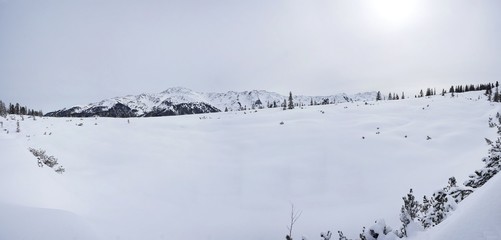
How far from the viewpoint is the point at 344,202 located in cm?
1077

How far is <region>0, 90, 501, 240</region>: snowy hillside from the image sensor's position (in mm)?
7508

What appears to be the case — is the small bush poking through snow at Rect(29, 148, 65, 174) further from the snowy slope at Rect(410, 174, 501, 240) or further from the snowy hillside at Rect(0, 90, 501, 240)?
the snowy slope at Rect(410, 174, 501, 240)

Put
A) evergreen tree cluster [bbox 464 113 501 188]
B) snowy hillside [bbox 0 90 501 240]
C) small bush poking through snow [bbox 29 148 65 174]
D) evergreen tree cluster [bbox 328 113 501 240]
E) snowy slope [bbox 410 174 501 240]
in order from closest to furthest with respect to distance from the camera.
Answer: snowy slope [bbox 410 174 501 240]
evergreen tree cluster [bbox 328 113 501 240]
evergreen tree cluster [bbox 464 113 501 188]
snowy hillside [bbox 0 90 501 240]
small bush poking through snow [bbox 29 148 65 174]

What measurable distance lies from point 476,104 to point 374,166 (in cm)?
1645

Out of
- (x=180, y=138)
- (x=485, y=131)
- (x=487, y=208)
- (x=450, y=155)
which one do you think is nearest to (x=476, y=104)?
(x=485, y=131)

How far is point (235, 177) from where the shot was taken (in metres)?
12.8

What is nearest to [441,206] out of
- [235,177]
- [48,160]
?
[235,177]

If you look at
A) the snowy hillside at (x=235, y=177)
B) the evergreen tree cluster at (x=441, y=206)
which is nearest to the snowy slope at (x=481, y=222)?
the snowy hillside at (x=235, y=177)

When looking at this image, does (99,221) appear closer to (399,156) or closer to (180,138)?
(180,138)

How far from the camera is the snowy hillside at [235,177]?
7508 millimetres

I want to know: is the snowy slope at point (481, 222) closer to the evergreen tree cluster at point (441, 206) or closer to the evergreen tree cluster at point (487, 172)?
the evergreen tree cluster at point (441, 206)

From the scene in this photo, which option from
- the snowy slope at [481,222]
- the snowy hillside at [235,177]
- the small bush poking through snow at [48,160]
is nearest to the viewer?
the snowy slope at [481,222]

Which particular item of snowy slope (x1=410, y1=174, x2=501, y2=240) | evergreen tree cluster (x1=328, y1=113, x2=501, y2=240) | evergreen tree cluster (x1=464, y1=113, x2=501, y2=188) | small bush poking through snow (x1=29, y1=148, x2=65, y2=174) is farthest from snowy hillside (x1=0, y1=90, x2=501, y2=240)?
evergreen tree cluster (x1=464, y1=113, x2=501, y2=188)

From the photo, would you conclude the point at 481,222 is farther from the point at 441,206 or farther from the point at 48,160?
the point at 48,160
